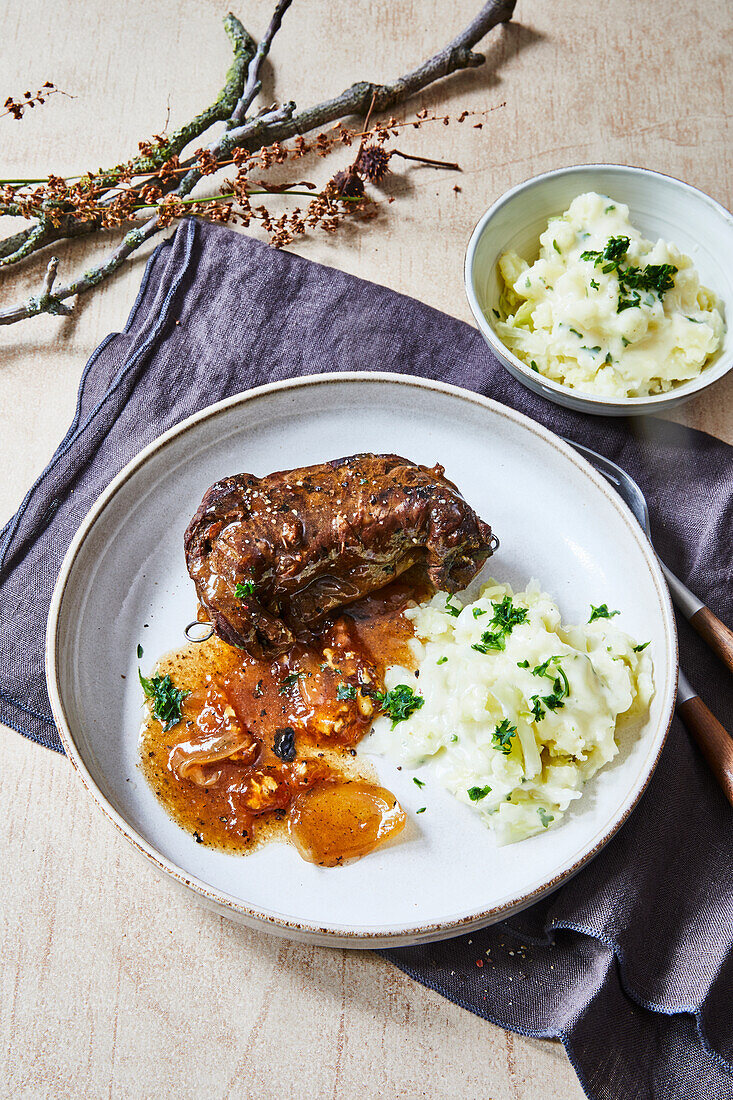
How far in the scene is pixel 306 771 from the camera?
4996mm

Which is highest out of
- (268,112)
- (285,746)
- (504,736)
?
(268,112)

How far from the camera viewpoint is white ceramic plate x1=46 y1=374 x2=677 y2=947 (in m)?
4.78

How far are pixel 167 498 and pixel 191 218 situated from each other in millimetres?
2047

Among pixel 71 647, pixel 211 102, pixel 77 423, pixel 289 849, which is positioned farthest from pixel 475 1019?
pixel 211 102

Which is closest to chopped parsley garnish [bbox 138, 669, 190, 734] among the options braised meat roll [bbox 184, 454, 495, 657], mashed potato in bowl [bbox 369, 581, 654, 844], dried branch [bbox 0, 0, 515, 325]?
braised meat roll [bbox 184, 454, 495, 657]

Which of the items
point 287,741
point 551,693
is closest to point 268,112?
point 287,741

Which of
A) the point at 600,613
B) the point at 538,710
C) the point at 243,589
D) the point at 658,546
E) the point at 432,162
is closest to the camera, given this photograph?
the point at 538,710

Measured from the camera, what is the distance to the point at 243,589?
15.9 ft

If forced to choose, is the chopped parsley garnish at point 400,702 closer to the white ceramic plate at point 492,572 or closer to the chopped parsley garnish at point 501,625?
the white ceramic plate at point 492,572

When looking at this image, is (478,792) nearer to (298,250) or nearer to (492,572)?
(492,572)

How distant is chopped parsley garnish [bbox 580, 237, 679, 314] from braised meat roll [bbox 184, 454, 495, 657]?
158 centimetres

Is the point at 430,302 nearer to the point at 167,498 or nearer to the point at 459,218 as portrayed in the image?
the point at 459,218

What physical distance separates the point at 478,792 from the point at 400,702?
68 centimetres

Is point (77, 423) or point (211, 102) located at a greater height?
point (211, 102)
